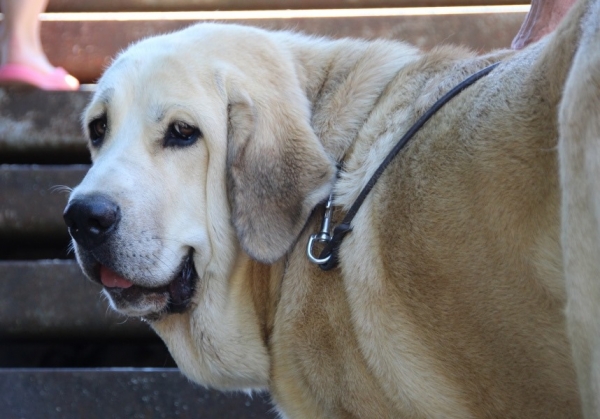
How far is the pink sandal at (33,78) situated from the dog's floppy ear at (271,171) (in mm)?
2223

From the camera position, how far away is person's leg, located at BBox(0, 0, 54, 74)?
4.47 metres

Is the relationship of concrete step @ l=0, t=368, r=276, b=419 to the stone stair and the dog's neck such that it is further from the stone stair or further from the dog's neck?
the dog's neck

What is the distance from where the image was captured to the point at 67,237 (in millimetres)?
4219

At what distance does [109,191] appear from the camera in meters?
2.48

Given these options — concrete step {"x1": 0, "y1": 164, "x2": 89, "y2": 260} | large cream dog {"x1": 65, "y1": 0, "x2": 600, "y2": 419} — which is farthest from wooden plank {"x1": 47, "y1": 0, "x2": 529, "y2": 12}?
large cream dog {"x1": 65, "y1": 0, "x2": 600, "y2": 419}

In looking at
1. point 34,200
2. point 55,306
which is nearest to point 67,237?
point 34,200

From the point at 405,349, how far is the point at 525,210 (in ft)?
1.84

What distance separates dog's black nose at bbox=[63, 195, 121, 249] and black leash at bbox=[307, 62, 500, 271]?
0.64 metres

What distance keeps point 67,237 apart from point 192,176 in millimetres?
1845

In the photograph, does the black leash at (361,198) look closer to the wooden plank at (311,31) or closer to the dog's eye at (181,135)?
the dog's eye at (181,135)

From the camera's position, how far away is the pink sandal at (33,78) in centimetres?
438

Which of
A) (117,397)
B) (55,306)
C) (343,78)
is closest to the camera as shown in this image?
(343,78)

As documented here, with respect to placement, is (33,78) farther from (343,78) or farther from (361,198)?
(361,198)

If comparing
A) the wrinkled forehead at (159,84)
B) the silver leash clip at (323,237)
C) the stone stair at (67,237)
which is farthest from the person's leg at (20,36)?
the silver leash clip at (323,237)
